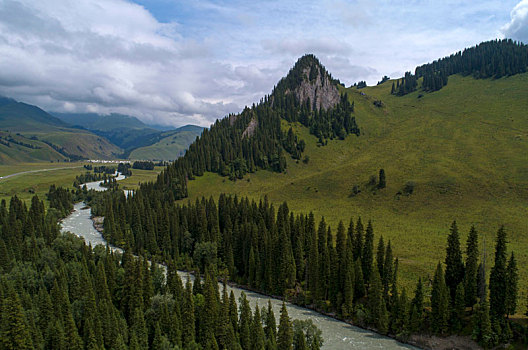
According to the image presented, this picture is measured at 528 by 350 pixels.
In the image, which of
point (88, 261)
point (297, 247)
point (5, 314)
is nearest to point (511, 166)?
point (297, 247)

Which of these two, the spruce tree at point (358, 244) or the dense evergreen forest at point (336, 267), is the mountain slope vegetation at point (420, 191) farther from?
the dense evergreen forest at point (336, 267)

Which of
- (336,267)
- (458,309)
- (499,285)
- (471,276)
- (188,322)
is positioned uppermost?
(499,285)

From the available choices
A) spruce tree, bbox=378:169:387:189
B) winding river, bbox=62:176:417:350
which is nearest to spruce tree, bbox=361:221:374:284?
winding river, bbox=62:176:417:350

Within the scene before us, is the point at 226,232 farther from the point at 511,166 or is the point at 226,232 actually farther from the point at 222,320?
the point at 511,166

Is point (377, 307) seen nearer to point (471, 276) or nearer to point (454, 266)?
point (454, 266)

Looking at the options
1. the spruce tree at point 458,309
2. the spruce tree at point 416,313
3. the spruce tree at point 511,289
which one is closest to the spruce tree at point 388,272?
the spruce tree at point 416,313

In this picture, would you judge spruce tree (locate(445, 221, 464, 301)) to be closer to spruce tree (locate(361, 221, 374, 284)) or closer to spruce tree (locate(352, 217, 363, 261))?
spruce tree (locate(361, 221, 374, 284))

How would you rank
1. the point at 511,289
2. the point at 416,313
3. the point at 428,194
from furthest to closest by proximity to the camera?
the point at 428,194
the point at 416,313
the point at 511,289

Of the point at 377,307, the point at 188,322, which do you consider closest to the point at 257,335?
the point at 188,322
